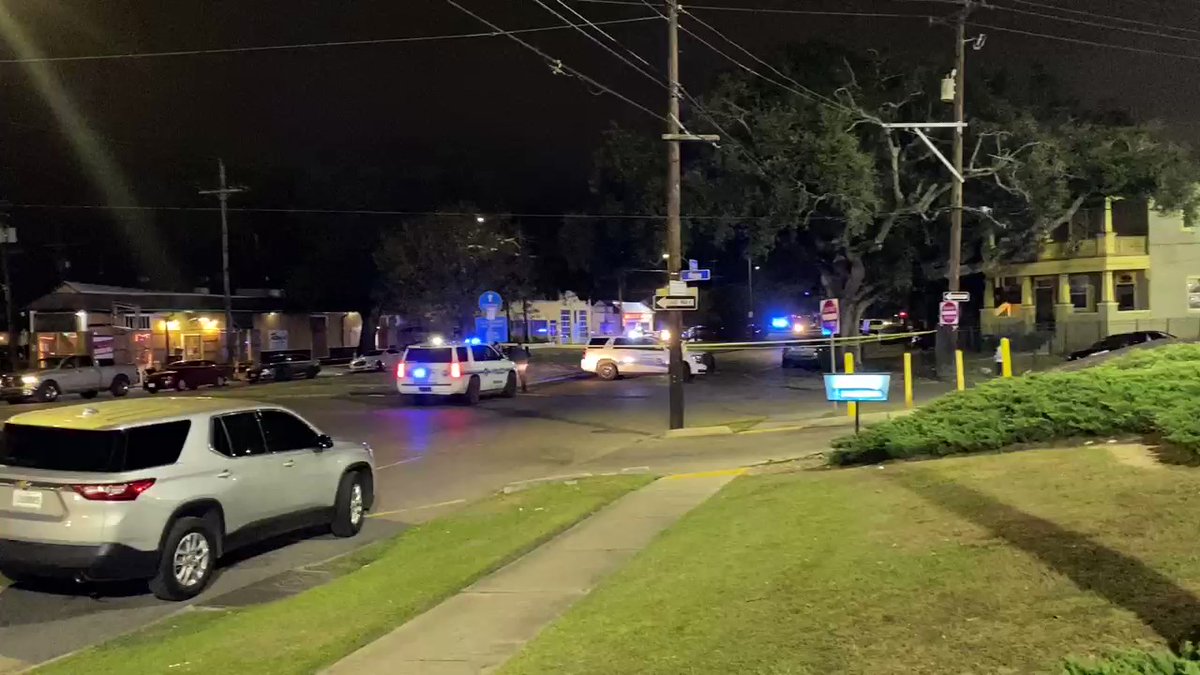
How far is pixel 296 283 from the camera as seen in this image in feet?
195

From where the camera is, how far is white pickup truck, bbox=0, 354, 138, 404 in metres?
31.9

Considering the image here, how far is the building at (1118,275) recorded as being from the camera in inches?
1714

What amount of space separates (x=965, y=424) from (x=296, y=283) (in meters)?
52.2

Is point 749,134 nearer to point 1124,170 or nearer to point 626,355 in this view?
point 626,355

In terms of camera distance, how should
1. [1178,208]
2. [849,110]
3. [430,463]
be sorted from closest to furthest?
[430,463]
[849,110]
[1178,208]

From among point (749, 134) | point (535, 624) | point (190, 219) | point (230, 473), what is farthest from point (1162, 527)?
point (190, 219)

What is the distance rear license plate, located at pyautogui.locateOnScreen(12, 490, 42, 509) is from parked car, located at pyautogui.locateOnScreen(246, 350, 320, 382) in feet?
118

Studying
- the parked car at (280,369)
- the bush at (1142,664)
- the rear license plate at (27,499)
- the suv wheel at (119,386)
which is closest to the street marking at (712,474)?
the rear license plate at (27,499)

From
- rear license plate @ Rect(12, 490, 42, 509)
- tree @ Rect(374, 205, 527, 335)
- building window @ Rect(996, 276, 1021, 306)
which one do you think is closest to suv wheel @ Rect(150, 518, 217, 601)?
rear license plate @ Rect(12, 490, 42, 509)

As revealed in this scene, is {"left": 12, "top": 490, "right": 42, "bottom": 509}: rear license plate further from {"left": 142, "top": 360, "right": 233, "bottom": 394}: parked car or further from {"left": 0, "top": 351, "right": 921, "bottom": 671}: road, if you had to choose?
{"left": 142, "top": 360, "right": 233, "bottom": 394}: parked car

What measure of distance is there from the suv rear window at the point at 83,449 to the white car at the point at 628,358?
30.0 m

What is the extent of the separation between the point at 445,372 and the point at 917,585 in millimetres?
21625

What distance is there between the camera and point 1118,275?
45.2 metres

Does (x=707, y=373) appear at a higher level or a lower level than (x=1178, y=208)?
lower
